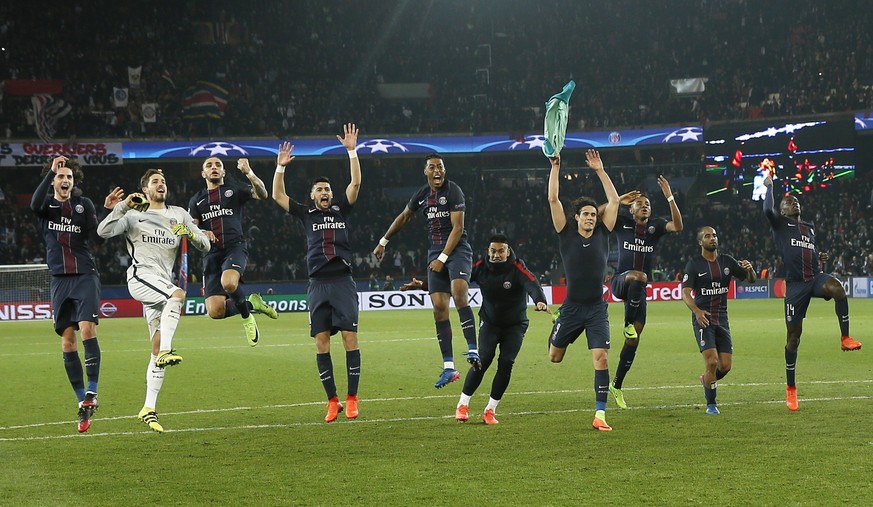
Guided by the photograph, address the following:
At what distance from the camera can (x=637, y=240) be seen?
13.8 m

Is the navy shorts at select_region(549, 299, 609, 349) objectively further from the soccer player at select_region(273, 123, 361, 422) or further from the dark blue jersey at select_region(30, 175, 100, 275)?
the dark blue jersey at select_region(30, 175, 100, 275)

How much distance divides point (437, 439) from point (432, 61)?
153 ft

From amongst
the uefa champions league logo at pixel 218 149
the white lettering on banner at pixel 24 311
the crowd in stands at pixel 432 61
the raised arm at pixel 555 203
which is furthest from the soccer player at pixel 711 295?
the crowd in stands at pixel 432 61

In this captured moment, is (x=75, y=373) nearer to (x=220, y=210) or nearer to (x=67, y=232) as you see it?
(x=67, y=232)

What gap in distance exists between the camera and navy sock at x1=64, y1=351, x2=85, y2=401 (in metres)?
11.9

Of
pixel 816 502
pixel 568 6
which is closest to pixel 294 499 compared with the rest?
pixel 816 502

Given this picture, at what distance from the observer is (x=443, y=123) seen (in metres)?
52.1

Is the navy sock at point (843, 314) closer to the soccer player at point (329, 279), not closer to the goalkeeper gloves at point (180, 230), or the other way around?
the soccer player at point (329, 279)

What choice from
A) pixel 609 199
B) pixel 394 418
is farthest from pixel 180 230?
pixel 609 199

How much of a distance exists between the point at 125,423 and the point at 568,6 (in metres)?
49.8

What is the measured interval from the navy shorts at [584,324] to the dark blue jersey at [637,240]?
239 cm

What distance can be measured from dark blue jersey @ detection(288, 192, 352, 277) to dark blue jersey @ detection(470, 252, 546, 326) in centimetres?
168

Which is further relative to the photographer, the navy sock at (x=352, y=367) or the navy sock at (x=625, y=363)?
the navy sock at (x=625, y=363)

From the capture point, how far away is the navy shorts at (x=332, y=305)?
1202 cm
